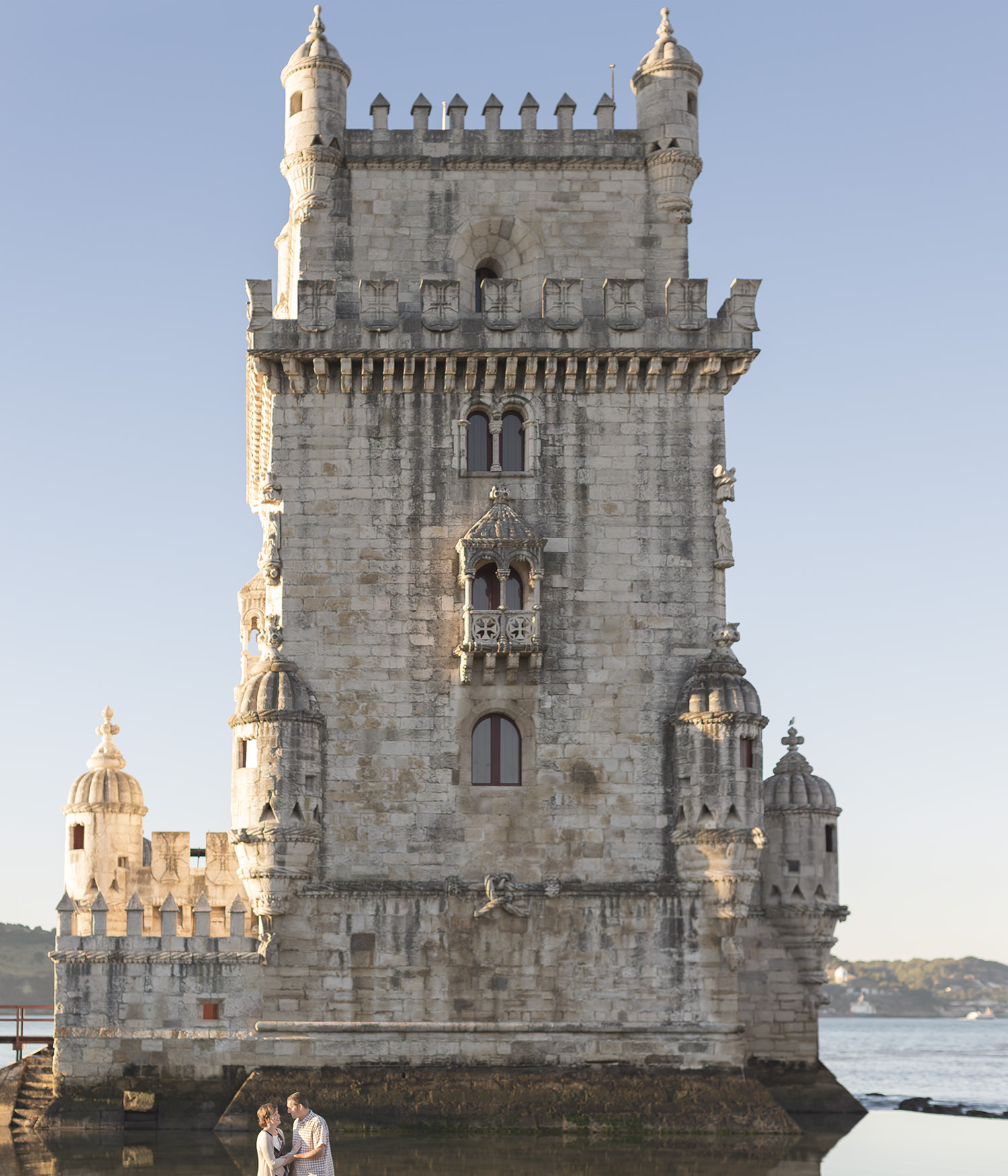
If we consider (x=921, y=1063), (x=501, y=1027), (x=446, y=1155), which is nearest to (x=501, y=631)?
(x=501, y=1027)

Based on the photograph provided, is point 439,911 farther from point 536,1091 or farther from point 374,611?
point 374,611

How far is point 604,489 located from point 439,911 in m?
10.7

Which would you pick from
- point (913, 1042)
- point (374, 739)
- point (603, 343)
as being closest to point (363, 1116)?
point (374, 739)

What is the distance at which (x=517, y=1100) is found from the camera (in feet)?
116

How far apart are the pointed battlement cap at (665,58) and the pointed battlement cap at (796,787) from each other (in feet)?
57.7

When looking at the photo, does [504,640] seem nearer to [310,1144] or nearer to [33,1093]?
[33,1093]

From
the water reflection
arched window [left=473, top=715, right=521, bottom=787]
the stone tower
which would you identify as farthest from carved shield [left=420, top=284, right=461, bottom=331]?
the water reflection

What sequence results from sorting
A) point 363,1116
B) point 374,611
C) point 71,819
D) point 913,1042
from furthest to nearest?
point 913,1042, point 71,819, point 374,611, point 363,1116

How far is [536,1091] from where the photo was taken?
35.6m

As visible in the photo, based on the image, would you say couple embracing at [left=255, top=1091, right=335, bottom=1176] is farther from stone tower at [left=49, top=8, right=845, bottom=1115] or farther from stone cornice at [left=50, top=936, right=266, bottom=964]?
stone cornice at [left=50, top=936, right=266, bottom=964]

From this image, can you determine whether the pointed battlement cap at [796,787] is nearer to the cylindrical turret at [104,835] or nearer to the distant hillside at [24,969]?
the cylindrical turret at [104,835]

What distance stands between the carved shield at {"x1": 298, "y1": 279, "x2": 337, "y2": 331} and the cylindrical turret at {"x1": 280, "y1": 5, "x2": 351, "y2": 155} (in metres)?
3.77

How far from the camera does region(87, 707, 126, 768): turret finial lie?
149ft

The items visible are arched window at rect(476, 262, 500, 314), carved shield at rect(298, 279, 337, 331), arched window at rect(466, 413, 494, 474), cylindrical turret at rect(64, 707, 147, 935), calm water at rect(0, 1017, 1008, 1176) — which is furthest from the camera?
cylindrical turret at rect(64, 707, 147, 935)
